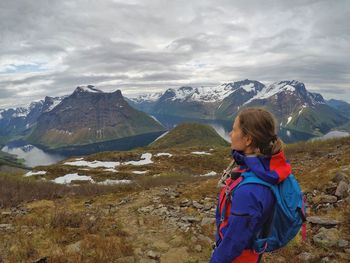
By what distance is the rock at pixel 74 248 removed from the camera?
952cm

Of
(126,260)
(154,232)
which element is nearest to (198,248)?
(126,260)

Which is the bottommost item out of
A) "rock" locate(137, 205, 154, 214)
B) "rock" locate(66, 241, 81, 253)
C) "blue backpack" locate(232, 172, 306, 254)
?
"rock" locate(137, 205, 154, 214)

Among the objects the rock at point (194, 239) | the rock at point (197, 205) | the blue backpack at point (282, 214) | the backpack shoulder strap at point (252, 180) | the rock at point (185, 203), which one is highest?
the backpack shoulder strap at point (252, 180)

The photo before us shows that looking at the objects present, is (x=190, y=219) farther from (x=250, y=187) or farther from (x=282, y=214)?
(x=250, y=187)

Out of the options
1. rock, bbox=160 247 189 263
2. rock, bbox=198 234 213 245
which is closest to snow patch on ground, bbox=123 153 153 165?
rock, bbox=198 234 213 245

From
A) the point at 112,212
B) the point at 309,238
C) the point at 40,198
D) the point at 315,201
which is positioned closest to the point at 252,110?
the point at 309,238

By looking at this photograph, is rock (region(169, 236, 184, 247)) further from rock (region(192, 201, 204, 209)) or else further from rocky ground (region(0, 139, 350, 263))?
rock (region(192, 201, 204, 209))

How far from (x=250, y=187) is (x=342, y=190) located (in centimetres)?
1102

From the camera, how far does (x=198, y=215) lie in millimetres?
14672

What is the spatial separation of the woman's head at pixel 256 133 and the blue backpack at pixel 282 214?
0.40 metres

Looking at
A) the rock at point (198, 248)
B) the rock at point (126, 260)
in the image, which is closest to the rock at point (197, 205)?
the rock at point (198, 248)

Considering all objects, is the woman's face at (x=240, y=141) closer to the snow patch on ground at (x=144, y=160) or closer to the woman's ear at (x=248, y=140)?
the woman's ear at (x=248, y=140)

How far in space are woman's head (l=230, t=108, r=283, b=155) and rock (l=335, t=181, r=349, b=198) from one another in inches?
411

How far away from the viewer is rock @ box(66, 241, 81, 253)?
9.52 meters
